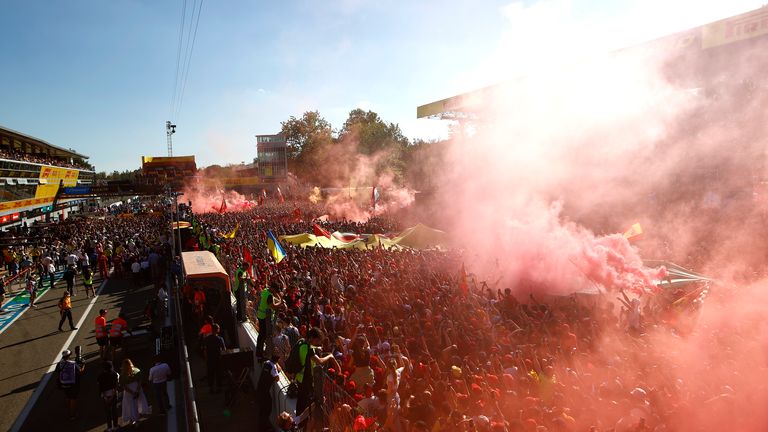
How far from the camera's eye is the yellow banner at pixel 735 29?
55.5 feet

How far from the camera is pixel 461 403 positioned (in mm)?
5004

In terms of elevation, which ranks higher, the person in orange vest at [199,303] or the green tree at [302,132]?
the green tree at [302,132]

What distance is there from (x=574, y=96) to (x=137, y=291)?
68.3 feet

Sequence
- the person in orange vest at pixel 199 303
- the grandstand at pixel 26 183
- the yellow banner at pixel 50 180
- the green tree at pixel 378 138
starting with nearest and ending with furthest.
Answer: the person in orange vest at pixel 199 303
the grandstand at pixel 26 183
the yellow banner at pixel 50 180
the green tree at pixel 378 138

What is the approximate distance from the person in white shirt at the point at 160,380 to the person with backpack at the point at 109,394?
0.55 metres

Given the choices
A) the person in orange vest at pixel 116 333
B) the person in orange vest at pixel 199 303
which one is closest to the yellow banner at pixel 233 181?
the person in orange vest at pixel 116 333

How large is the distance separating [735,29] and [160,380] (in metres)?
22.4

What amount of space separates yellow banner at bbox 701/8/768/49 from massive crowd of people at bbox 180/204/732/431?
1426 centimetres

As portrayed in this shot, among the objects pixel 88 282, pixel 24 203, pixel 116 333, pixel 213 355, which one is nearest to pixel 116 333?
pixel 116 333

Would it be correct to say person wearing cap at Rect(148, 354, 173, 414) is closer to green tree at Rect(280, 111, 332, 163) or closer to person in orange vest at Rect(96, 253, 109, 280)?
person in orange vest at Rect(96, 253, 109, 280)

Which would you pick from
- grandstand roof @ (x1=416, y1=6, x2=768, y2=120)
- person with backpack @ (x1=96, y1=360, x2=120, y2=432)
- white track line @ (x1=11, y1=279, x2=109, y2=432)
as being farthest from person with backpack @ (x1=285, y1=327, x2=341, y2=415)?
grandstand roof @ (x1=416, y1=6, x2=768, y2=120)

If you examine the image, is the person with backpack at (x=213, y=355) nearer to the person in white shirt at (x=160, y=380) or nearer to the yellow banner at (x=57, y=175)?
the person in white shirt at (x=160, y=380)

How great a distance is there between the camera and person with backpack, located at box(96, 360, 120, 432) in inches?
277

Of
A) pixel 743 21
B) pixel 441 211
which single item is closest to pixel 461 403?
pixel 743 21
